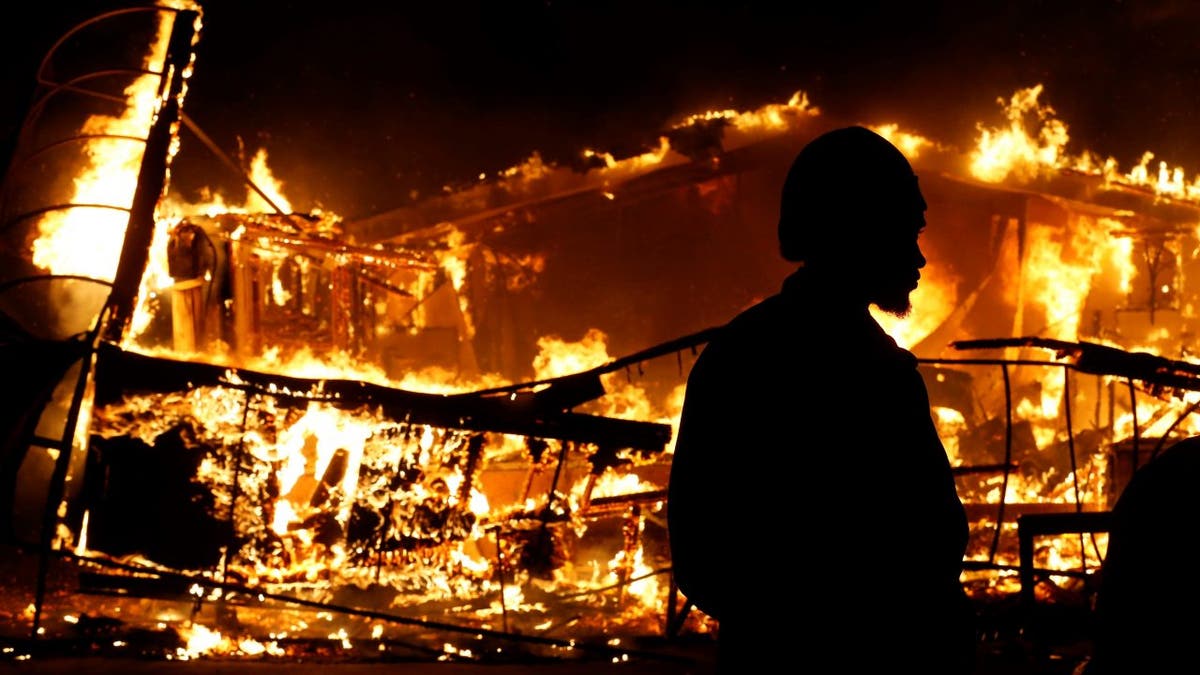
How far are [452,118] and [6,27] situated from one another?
728 cm

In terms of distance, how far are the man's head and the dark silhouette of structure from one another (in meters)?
0.71

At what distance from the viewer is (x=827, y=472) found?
6.31ft

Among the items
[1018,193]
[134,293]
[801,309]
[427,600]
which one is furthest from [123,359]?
[1018,193]

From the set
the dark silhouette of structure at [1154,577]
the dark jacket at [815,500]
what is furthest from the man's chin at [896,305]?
the dark silhouette of structure at [1154,577]

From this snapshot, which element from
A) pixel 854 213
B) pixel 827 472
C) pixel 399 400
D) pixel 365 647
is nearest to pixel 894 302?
pixel 854 213

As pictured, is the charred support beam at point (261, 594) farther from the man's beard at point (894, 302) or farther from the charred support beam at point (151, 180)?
the man's beard at point (894, 302)

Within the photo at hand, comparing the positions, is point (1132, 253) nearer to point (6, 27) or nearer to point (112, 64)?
point (112, 64)

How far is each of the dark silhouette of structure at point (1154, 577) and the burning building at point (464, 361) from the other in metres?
3.03

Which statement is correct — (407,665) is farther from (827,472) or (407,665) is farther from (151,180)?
(827,472)

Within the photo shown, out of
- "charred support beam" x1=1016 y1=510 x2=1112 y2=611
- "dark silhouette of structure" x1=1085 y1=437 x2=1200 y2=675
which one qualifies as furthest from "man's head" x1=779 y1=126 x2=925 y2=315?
"charred support beam" x1=1016 y1=510 x2=1112 y2=611

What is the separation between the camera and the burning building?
19.7 feet

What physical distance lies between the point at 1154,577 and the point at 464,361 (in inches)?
542

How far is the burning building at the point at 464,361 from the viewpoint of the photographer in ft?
19.7

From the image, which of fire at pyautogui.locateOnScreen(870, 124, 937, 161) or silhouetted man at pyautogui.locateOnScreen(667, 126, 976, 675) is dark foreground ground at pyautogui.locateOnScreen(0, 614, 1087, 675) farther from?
fire at pyautogui.locateOnScreen(870, 124, 937, 161)
